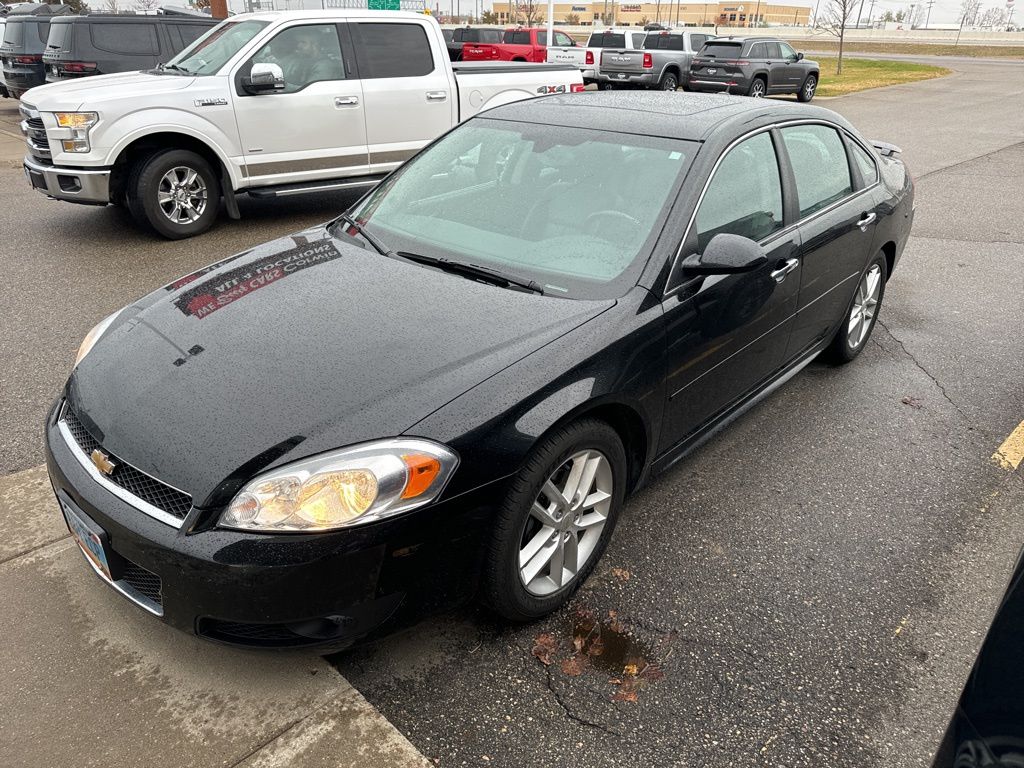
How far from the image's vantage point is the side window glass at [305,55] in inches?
288

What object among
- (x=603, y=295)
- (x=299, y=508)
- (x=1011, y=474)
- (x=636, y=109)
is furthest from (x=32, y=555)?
(x=1011, y=474)

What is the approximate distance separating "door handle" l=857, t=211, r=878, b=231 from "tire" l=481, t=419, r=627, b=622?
7.47 feet

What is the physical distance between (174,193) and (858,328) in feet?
19.4

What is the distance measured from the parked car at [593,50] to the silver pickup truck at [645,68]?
0.82 ft

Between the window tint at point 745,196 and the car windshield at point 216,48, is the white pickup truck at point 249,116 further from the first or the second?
the window tint at point 745,196

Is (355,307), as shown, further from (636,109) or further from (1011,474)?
(1011,474)

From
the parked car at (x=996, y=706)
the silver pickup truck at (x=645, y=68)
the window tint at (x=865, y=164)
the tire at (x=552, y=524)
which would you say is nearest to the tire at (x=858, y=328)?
the window tint at (x=865, y=164)

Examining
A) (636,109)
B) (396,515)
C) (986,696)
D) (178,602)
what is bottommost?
(178,602)

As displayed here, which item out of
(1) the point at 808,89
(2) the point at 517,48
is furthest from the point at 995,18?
(2) the point at 517,48

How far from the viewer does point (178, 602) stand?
86.7 inches

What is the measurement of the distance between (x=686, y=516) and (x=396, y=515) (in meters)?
1.64

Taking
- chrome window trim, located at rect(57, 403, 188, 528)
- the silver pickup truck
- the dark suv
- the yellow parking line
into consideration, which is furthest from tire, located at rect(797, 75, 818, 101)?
chrome window trim, located at rect(57, 403, 188, 528)

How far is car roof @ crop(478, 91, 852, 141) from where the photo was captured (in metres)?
3.33

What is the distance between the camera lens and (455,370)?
2414 mm
